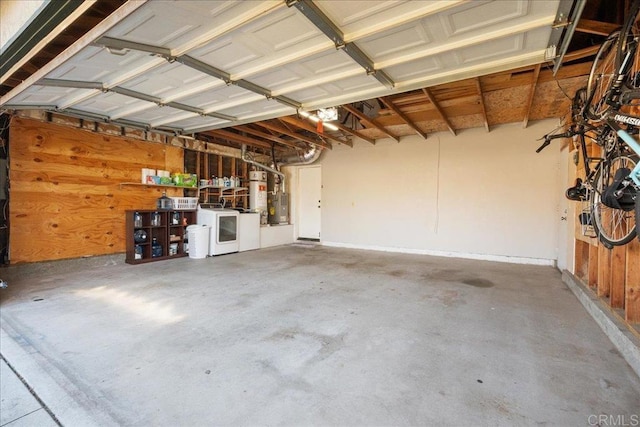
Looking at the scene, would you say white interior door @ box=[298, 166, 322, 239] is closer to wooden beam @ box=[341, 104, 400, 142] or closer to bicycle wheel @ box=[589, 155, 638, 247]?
wooden beam @ box=[341, 104, 400, 142]

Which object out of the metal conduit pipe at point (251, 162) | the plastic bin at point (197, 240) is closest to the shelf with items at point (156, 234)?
the plastic bin at point (197, 240)

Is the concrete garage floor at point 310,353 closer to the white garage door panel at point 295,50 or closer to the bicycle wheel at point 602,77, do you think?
the bicycle wheel at point 602,77

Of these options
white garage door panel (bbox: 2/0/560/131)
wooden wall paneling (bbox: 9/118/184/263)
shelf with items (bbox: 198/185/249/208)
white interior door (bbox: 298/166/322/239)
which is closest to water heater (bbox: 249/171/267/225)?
shelf with items (bbox: 198/185/249/208)

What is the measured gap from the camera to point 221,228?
19.7 ft

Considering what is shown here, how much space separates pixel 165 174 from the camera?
554cm

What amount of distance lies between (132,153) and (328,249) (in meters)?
4.48

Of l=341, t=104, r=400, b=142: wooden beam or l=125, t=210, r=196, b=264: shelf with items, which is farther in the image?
l=125, t=210, r=196, b=264: shelf with items

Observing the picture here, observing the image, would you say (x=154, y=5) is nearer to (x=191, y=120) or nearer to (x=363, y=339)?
(x=363, y=339)

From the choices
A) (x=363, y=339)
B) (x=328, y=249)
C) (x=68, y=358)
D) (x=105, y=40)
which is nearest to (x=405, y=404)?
(x=363, y=339)

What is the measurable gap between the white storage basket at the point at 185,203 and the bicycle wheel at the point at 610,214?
603 cm

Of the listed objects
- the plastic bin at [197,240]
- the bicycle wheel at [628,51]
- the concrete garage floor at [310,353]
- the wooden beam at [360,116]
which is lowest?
the concrete garage floor at [310,353]

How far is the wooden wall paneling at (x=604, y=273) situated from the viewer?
2742 millimetres

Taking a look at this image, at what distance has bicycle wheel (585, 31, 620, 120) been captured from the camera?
88.7 inches

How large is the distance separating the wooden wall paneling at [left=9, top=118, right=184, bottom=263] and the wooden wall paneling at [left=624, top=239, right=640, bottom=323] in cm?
658
